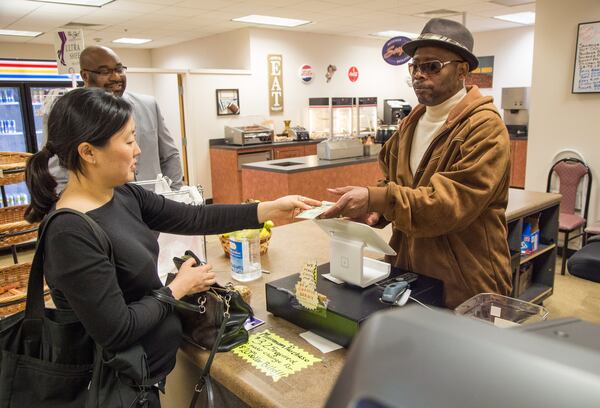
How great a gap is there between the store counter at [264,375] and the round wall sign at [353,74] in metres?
7.37

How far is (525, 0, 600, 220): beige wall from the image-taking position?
4.51 metres

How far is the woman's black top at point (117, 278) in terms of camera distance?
107 cm

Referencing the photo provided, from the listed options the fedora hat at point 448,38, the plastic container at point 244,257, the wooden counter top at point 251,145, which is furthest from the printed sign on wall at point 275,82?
the fedora hat at point 448,38

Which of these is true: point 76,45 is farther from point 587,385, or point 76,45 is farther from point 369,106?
point 369,106

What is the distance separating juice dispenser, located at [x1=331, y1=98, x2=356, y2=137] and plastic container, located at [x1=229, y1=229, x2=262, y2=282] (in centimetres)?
732

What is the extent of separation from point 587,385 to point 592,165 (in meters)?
5.04

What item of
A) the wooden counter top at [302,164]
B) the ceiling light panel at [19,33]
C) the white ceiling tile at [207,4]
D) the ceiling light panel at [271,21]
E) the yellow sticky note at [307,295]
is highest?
the ceiling light panel at [271,21]

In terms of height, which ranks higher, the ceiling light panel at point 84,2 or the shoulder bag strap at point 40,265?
the ceiling light panel at point 84,2

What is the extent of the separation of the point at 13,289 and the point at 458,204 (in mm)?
3053

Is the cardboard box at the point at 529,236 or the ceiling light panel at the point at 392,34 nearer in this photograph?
the cardboard box at the point at 529,236

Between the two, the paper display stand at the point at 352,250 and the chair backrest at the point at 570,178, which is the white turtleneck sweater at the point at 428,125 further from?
the chair backrest at the point at 570,178

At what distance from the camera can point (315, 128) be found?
8.99 m

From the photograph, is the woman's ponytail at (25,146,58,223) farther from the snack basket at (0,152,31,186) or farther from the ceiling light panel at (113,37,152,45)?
the ceiling light panel at (113,37,152,45)

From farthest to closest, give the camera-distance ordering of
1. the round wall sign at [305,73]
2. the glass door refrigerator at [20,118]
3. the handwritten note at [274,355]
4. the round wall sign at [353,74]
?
1. the round wall sign at [353,74]
2. the round wall sign at [305,73]
3. the glass door refrigerator at [20,118]
4. the handwritten note at [274,355]
